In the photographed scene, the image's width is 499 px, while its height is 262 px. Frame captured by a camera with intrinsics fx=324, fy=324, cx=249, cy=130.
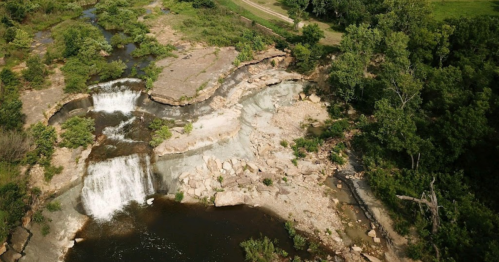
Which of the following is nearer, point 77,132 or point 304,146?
point 77,132

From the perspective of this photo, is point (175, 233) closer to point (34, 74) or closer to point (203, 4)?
point (34, 74)

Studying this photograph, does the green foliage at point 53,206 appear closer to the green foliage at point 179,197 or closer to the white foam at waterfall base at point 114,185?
the white foam at waterfall base at point 114,185

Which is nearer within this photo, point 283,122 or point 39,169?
point 39,169

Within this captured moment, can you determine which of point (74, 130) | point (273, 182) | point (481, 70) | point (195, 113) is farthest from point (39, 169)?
point (481, 70)

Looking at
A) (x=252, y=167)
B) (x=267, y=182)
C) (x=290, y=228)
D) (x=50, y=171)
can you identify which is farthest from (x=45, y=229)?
(x=290, y=228)

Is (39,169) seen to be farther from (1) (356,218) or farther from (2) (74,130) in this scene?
(1) (356,218)

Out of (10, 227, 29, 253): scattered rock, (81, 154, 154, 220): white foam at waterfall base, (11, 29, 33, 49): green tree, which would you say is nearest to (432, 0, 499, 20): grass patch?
(81, 154, 154, 220): white foam at waterfall base
